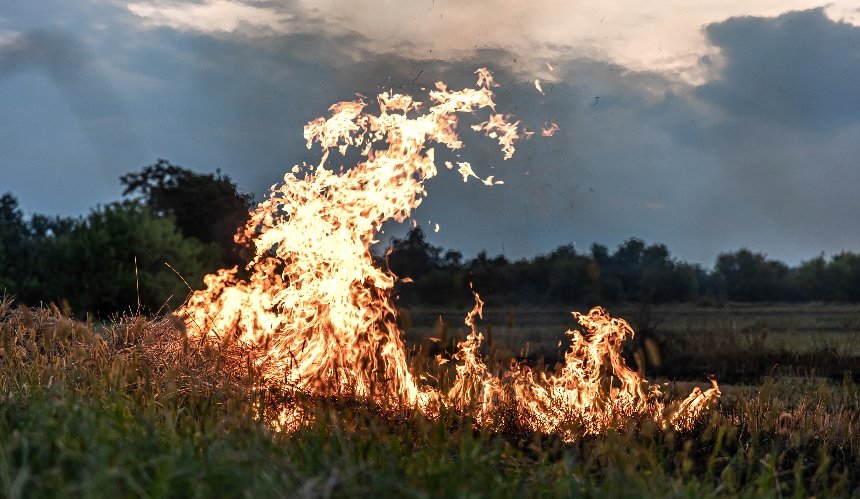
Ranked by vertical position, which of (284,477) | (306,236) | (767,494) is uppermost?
(306,236)

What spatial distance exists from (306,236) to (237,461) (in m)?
5.65

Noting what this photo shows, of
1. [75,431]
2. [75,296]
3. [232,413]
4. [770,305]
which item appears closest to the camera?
[75,431]

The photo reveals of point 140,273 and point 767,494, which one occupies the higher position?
point 140,273

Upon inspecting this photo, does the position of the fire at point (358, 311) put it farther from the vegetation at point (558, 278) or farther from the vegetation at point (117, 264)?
the vegetation at point (117, 264)

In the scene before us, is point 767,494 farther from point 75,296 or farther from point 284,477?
point 75,296

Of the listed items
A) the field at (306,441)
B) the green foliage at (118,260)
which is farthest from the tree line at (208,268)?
the field at (306,441)

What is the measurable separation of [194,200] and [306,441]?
123 ft

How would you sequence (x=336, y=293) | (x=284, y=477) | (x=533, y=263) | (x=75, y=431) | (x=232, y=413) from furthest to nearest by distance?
(x=533, y=263) < (x=336, y=293) < (x=232, y=413) < (x=75, y=431) < (x=284, y=477)

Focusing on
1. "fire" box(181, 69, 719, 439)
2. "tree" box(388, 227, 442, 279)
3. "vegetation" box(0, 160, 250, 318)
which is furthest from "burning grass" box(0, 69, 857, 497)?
"vegetation" box(0, 160, 250, 318)

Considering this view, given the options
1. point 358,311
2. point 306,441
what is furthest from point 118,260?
point 306,441

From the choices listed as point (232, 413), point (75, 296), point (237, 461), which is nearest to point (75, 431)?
point (237, 461)

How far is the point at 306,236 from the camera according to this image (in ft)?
32.5

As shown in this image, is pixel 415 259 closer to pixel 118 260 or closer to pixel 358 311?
pixel 118 260

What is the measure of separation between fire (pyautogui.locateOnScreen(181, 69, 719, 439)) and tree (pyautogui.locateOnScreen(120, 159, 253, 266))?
3020 cm
